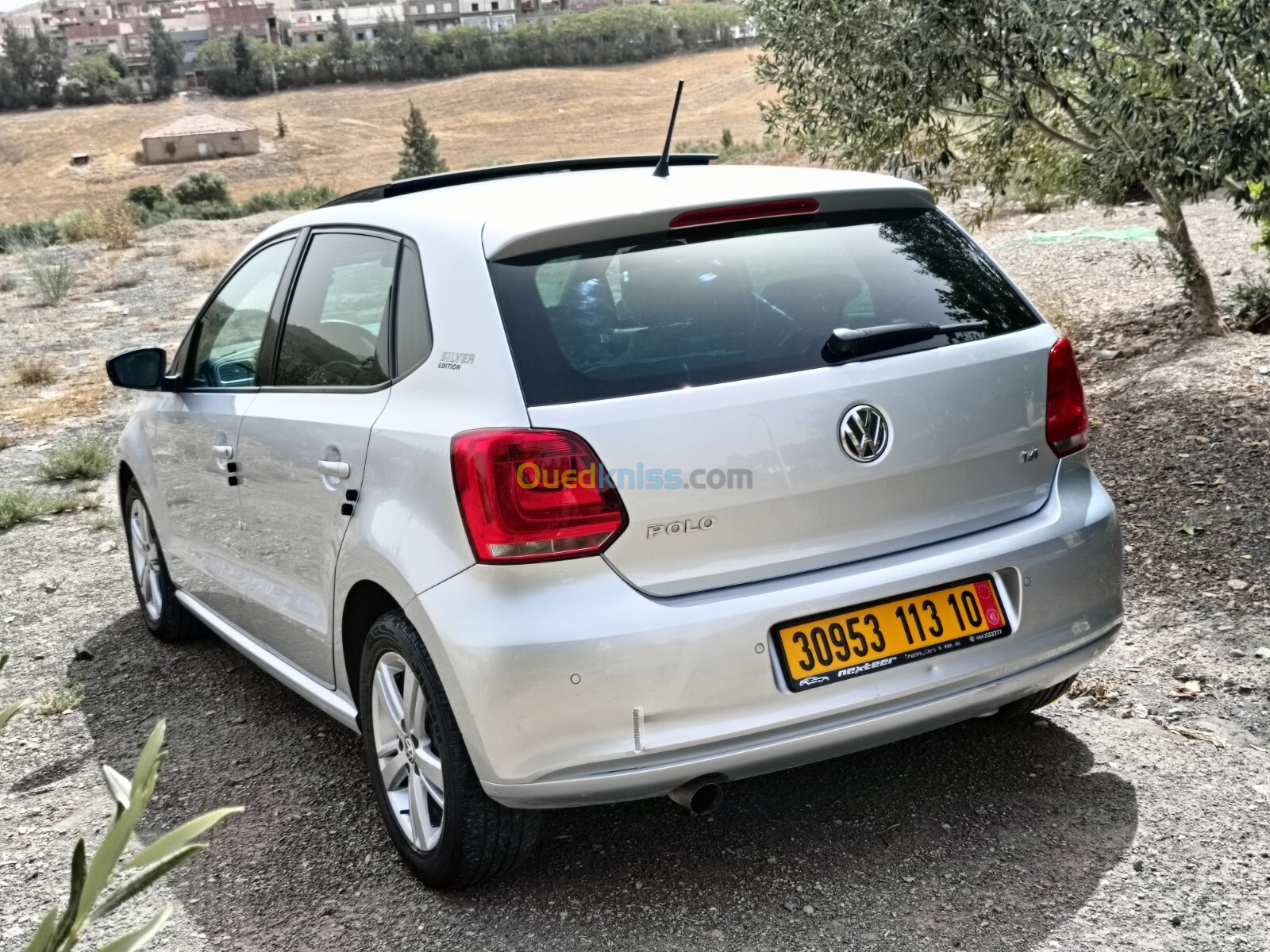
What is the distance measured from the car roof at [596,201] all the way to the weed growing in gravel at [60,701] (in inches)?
93.4

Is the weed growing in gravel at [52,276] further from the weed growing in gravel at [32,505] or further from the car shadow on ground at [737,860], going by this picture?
the car shadow on ground at [737,860]

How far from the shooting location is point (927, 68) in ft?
22.1

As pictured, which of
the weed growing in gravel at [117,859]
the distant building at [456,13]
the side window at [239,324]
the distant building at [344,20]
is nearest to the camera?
the weed growing in gravel at [117,859]

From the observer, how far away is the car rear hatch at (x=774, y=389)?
2.72m

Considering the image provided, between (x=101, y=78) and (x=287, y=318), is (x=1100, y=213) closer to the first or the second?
(x=287, y=318)

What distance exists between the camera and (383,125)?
92688 mm

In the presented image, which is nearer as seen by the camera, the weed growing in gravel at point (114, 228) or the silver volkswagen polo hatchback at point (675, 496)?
the silver volkswagen polo hatchback at point (675, 496)

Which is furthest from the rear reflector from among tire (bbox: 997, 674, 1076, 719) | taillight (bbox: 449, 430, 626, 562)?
tire (bbox: 997, 674, 1076, 719)

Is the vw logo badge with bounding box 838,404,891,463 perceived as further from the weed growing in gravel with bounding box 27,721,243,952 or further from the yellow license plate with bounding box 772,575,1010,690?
the weed growing in gravel with bounding box 27,721,243,952

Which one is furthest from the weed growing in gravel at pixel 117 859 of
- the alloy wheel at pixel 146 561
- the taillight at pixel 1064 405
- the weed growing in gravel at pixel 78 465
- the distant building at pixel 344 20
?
the distant building at pixel 344 20

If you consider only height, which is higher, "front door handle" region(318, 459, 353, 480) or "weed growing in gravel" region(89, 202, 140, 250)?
"front door handle" region(318, 459, 353, 480)

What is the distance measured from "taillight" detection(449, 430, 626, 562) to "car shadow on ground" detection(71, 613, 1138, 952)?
99 centimetres

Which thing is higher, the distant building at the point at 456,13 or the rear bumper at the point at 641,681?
the distant building at the point at 456,13

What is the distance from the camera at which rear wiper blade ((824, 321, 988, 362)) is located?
9.59 feet
